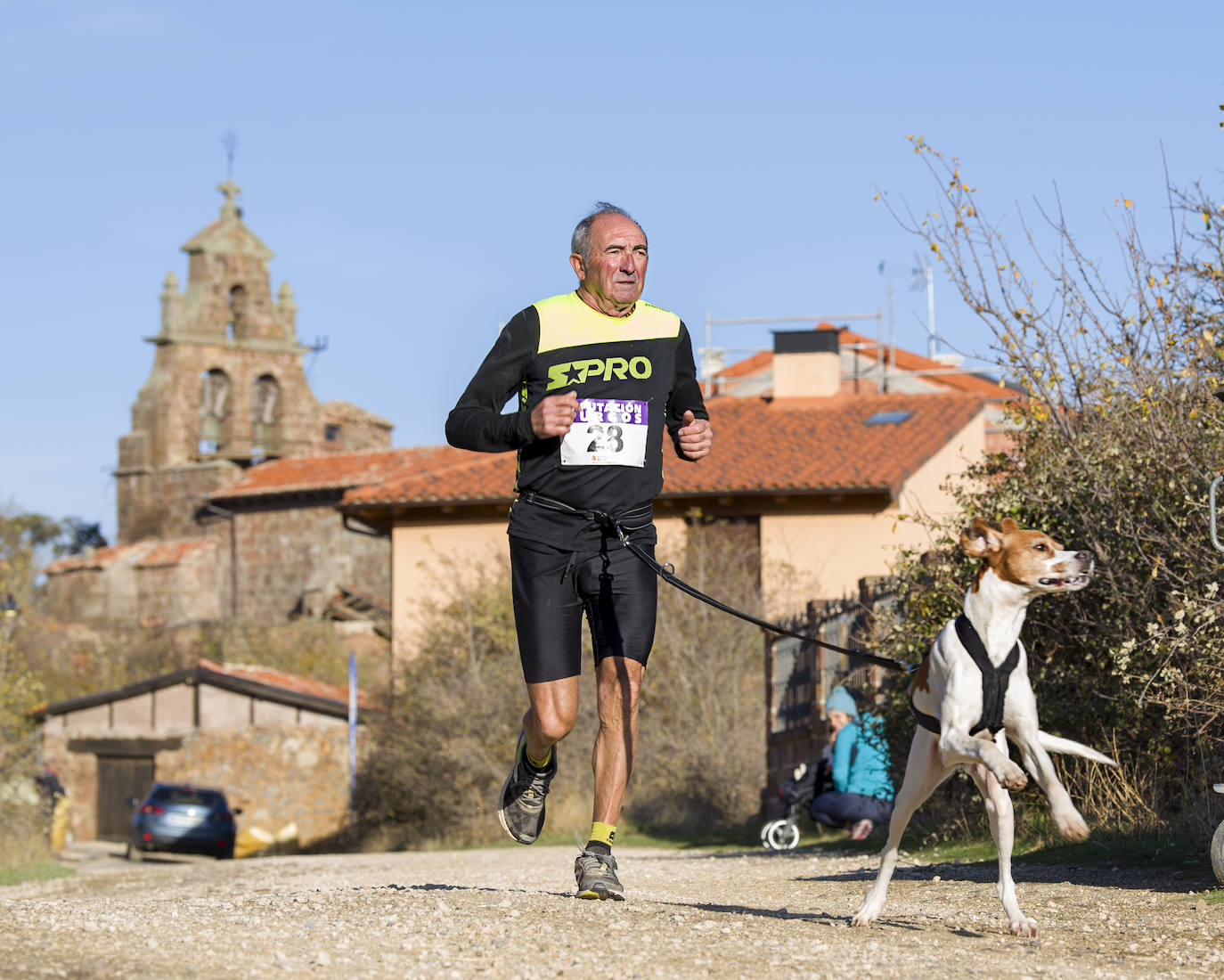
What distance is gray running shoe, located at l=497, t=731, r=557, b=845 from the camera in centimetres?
681

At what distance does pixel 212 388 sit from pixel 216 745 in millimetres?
32201

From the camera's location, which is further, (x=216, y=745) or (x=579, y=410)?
(x=216, y=745)

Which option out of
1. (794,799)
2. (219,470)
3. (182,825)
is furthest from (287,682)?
(219,470)

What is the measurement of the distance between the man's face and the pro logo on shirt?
21cm

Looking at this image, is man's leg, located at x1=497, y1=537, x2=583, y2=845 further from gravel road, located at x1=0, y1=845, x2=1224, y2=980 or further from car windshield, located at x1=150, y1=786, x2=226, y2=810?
car windshield, located at x1=150, y1=786, x2=226, y2=810

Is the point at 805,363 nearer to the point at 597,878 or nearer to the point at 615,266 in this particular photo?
the point at 615,266

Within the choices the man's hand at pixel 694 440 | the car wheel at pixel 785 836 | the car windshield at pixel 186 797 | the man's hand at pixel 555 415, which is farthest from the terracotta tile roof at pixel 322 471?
the man's hand at pixel 555 415

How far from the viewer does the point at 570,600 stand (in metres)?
6.45

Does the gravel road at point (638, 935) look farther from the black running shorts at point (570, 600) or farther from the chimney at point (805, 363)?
the chimney at point (805, 363)

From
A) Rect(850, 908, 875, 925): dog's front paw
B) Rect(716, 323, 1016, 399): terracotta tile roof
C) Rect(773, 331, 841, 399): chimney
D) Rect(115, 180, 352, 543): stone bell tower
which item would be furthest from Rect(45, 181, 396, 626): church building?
Rect(850, 908, 875, 925): dog's front paw

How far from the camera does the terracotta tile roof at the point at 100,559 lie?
62.2 metres

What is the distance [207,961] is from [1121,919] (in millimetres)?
3510

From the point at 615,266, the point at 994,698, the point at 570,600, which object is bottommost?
the point at 994,698

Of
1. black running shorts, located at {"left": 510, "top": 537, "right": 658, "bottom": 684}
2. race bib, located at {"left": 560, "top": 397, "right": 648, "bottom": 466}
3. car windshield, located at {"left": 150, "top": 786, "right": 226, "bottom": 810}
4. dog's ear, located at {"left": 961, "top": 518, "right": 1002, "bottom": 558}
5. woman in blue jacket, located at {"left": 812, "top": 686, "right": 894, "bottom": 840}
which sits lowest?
car windshield, located at {"left": 150, "top": 786, "right": 226, "bottom": 810}
